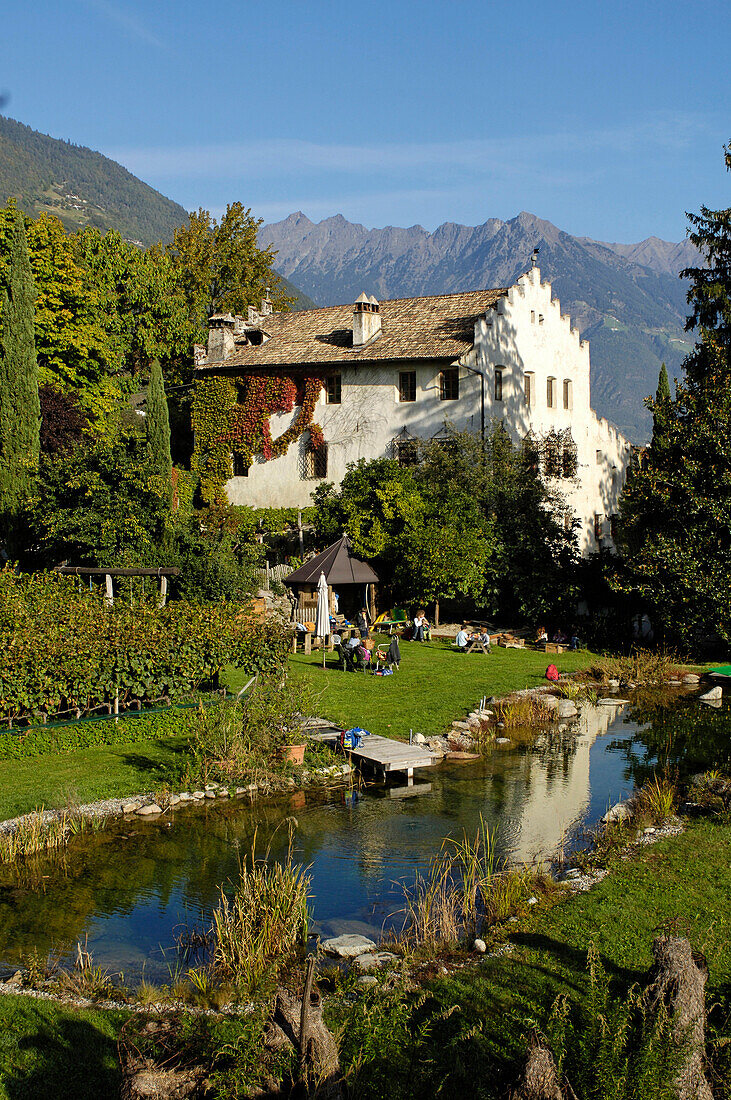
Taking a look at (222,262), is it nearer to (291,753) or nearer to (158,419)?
(158,419)

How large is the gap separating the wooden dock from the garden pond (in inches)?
14.3

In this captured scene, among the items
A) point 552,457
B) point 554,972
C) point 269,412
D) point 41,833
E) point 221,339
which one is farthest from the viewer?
point 221,339

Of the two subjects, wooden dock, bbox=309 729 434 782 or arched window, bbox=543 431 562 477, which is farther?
arched window, bbox=543 431 562 477

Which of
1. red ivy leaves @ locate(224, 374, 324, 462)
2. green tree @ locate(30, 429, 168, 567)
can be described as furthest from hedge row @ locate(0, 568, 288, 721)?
red ivy leaves @ locate(224, 374, 324, 462)

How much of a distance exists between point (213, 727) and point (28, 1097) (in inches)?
335

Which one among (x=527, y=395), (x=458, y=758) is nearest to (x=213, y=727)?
(x=458, y=758)

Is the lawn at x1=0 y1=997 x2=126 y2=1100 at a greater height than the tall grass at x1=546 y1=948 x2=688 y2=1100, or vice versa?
the tall grass at x1=546 y1=948 x2=688 y2=1100

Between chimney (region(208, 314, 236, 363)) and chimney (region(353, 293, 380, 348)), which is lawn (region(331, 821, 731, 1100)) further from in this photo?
chimney (region(208, 314, 236, 363))

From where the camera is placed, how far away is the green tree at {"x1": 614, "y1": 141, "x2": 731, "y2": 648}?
2555cm

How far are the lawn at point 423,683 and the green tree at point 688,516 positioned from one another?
302 centimetres

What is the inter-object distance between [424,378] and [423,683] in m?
17.9

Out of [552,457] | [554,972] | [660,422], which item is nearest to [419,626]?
[552,457]

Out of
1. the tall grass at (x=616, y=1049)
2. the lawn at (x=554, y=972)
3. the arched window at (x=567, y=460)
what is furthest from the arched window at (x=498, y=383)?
the tall grass at (x=616, y=1049)

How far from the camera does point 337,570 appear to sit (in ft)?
98.4
